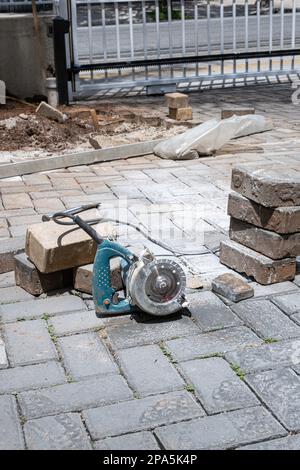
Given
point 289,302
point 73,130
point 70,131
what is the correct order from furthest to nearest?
point 73,130 < point 70,131 < point 289,302

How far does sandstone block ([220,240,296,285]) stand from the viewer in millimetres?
4895

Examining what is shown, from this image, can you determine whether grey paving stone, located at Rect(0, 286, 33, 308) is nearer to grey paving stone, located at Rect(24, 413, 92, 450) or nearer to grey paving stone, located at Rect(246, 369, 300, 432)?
grey paving stone, located at Rect(24, 413, 92, 450)

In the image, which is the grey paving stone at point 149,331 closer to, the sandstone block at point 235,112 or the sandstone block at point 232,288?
the sandstone block at point 232,288

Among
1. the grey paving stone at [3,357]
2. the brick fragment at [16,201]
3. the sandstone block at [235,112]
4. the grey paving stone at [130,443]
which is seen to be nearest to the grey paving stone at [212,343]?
the grey paving stone at [130,443]

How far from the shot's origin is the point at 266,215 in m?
4.86

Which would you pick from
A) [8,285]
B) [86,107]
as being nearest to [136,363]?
[8,285]

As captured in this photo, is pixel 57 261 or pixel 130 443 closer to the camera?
pixel 130 443

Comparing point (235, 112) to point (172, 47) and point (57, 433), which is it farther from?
point (57, 433)

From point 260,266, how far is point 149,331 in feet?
3.30

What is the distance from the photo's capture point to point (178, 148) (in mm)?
8336

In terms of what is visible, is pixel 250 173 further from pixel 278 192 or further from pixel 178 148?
pixel 178 148

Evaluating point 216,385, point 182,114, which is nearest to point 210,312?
point 216,385
